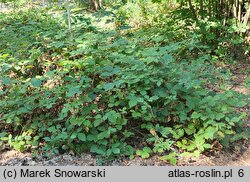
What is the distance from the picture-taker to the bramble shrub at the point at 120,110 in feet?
A: 9.80

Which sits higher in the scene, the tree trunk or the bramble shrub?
the tree trunk

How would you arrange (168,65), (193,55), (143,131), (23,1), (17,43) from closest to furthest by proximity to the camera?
1. (143,131)
2. (168,65)
3. (17,43)
4. (193,55)
5. (23,1)

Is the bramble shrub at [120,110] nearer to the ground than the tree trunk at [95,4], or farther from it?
nearer to the ground

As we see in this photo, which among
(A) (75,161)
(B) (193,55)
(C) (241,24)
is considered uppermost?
(C) (241,24)

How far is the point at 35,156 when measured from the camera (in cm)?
301

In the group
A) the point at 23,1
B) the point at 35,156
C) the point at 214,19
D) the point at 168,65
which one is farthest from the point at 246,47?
the point at 23,1

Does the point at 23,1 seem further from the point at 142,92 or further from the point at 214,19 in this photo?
the point at 142,92

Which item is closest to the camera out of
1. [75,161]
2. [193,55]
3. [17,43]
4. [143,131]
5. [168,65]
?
[75,161]

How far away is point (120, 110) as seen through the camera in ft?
9.88

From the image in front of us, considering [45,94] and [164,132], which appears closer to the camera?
[164,132]

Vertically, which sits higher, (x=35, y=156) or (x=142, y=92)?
(x=142, y=92)

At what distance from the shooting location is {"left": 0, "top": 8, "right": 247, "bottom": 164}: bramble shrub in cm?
299

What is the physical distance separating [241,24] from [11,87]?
376 centimetres

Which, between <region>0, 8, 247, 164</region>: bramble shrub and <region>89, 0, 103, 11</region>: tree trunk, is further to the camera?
<region>89, 0, 103, 11</region>: tree trunk
